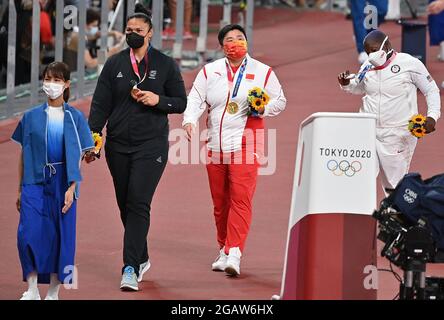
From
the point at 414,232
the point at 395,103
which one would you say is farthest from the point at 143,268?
the point at 414,232

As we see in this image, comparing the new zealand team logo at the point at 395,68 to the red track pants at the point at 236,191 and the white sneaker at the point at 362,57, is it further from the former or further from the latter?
the white sneaker at the point at 362,57

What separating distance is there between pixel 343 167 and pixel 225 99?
2736 mm

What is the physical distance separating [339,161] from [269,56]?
1380cm

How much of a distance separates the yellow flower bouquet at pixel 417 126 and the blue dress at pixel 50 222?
130 inches

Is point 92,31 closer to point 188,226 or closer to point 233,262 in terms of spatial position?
point 188,226

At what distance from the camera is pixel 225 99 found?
40.5 feet

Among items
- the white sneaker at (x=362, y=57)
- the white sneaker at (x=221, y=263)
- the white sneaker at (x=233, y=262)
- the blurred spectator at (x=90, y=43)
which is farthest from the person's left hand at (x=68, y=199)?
the white sneaker at (x=362, y=57)

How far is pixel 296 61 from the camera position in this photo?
2317cm

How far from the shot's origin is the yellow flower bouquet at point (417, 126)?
42.0 feet

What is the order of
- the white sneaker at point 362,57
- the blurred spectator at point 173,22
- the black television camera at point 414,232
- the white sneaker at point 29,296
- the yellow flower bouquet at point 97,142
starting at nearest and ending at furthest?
1. the black television camera at point 414,232
2. the white sneaker at point 29,296
3. the yellow flower bouquet at point 97,142
4. the white sneaker at point 362,57
5. the blurred spectator at point 173,22

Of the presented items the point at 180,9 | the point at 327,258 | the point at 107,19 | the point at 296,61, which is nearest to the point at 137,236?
the point at 327,258

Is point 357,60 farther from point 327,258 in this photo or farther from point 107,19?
point 327,258

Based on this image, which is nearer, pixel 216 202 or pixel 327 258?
pixel 327 258

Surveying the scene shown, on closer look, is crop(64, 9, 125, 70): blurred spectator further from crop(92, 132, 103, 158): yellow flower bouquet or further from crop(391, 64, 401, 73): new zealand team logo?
crop(92, 132, 103, 158): yellow flower bouquet
